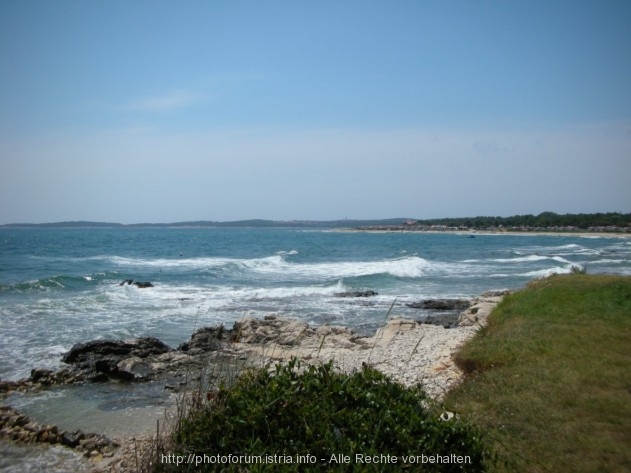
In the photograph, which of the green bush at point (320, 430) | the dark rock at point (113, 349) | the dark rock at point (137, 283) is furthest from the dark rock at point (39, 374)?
the dark rock at point (137, 283)

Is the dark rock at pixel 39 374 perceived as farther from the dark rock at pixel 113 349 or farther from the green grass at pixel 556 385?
the green grass at pixel 556 385

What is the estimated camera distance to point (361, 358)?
40.8ft

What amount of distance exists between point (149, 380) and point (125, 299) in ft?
45.3

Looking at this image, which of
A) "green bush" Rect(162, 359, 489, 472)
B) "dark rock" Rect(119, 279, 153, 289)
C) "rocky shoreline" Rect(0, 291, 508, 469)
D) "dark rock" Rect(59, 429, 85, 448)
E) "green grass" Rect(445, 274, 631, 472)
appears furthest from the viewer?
"dark rock" Rect(119, 279, 153, 289)

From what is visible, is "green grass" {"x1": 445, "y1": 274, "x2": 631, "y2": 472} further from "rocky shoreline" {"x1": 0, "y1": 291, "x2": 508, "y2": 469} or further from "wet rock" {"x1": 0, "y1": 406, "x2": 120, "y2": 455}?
"wet rock" {"x1": 0, "y1": 406, "x2": 120, "y2": 455}

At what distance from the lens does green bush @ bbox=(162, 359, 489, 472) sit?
4.32 metres

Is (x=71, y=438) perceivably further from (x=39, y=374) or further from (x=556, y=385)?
(x=556, y=385)

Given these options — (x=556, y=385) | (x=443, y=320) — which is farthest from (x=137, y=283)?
(x=556, y=385)

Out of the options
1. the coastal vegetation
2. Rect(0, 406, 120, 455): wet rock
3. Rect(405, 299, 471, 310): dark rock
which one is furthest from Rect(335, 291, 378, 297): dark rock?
the coastal vegetation

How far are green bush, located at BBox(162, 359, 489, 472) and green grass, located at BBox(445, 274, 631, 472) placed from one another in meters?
0.83

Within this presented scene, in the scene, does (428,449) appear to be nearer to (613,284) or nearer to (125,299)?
(613,284)

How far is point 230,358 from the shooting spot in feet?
26.3

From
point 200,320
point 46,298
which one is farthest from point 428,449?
point 46,298

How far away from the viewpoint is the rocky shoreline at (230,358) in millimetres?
8180
